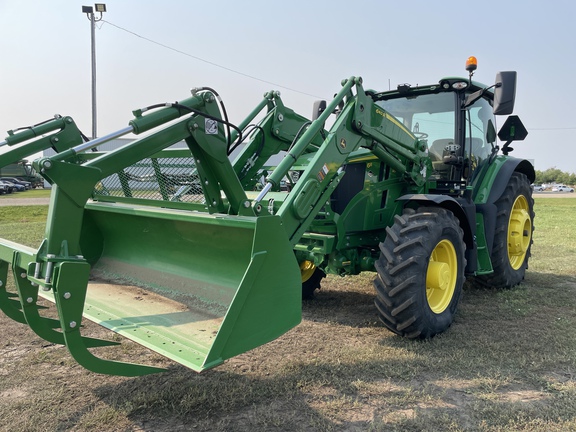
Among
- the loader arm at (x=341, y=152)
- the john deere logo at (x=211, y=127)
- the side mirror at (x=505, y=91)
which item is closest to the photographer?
the john deere logo at (x=211, y=127)

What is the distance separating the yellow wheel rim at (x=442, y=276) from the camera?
4340mm

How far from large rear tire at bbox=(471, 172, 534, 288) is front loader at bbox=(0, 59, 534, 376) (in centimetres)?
2

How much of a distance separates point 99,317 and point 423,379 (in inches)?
91.7

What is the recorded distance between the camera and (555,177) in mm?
110812

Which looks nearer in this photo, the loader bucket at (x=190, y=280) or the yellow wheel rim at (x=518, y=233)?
the loader bucket at (x=190, y=280)

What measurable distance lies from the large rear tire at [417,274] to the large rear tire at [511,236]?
4.78 feet

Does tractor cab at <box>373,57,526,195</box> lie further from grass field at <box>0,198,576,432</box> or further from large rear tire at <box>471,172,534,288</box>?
grass field at <box>0,198,576,432</box>

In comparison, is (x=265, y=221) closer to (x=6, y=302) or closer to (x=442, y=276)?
(x=6, y=302)

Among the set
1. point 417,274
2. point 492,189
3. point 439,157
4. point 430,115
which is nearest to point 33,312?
point 417,274

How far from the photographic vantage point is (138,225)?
4227mm

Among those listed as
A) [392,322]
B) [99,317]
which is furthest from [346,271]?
[99,317]

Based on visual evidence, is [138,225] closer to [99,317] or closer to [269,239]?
[99,317]

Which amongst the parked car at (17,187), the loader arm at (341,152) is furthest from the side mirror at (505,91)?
the parked car at (17,187)

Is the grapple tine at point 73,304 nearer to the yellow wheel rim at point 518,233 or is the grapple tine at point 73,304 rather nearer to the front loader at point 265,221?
the front loader at point 265,221
